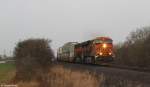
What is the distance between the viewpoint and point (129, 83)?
66.4ft

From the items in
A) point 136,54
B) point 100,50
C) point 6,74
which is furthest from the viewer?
point 136,54

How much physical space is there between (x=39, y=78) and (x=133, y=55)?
24371 mm

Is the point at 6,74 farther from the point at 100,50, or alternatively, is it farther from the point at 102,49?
the point at 102,49

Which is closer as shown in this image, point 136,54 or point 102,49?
point 102,49

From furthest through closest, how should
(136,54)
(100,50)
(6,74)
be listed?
(136,54) < (100,50) < (6,74)

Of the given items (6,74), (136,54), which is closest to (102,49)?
(136,54)

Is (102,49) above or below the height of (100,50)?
above

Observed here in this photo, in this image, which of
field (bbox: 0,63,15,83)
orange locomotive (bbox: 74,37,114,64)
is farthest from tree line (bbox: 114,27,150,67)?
field (bbox: 0,63,15,83)

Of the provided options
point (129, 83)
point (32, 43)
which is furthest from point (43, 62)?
point (129, 83)

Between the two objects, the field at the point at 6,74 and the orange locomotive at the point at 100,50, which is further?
the orange locomotive at the point at 100,50

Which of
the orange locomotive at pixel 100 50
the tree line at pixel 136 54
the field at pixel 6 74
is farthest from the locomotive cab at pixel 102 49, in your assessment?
the field at pixel 6 74

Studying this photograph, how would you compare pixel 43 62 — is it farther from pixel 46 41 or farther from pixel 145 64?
pixel 145 64

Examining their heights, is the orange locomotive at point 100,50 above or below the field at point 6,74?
above

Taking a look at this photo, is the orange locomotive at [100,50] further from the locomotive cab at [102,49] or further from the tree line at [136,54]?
the tree line at [136,54]
